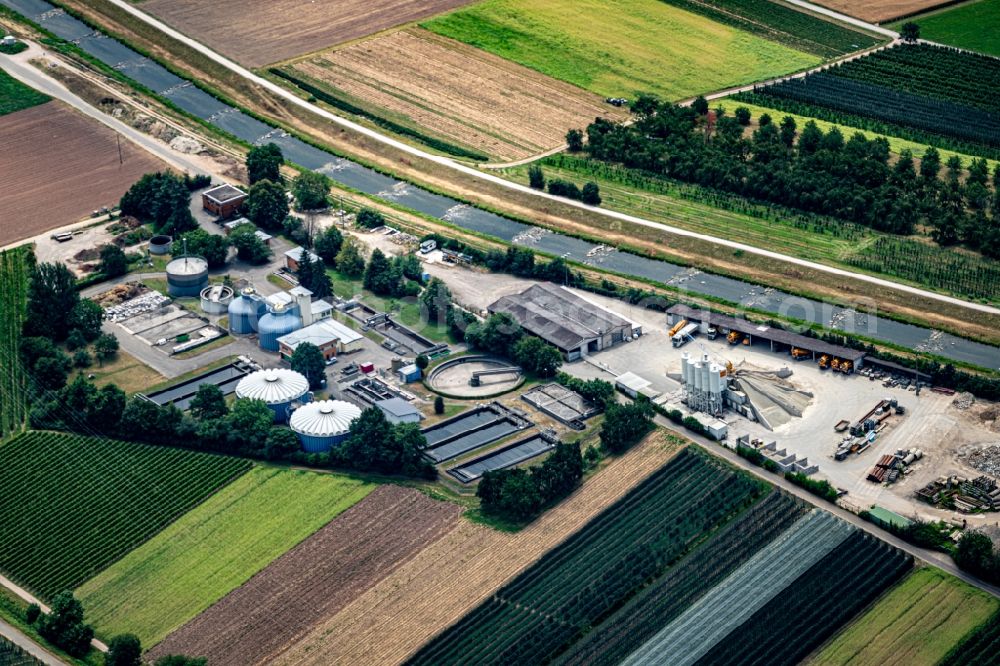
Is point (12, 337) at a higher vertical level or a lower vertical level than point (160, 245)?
lower

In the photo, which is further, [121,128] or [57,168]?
[121,128]

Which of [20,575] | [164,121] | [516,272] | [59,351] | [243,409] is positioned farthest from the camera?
[164,121]

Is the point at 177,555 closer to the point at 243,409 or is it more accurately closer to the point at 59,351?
the point at 243,409

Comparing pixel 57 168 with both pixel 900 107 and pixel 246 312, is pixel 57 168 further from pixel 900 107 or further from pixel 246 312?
pixel 900 107

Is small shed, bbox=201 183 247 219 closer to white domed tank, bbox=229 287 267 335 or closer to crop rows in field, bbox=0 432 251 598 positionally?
white domed tank, bbox=229 287 267 335

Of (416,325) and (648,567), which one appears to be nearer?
(648,567)

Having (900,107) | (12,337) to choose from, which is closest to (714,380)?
(12,337)

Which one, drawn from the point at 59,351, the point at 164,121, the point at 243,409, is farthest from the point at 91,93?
the point at 243,409
